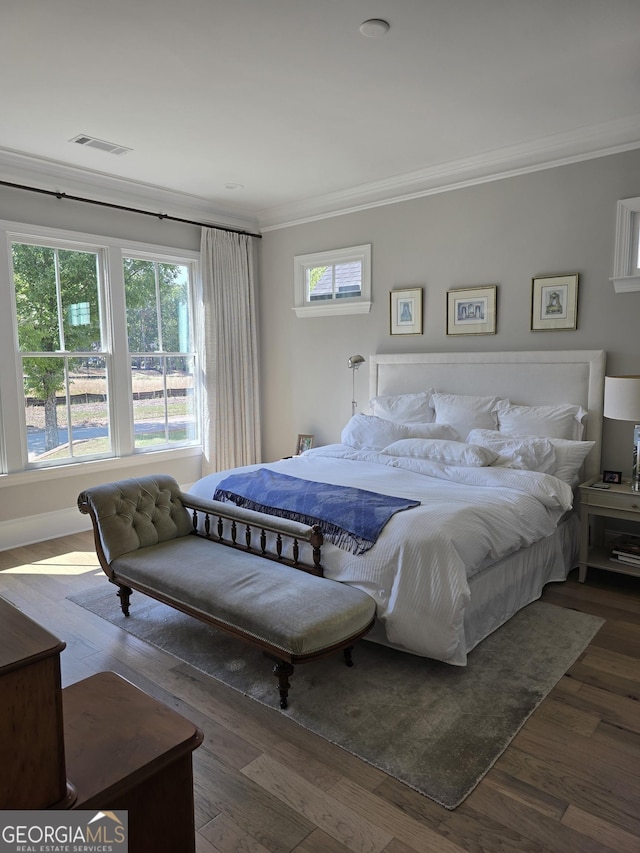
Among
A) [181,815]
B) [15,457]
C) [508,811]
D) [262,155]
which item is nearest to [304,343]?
[262,155]

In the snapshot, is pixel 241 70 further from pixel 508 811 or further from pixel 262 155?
pixel 508 811

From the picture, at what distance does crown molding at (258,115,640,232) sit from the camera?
3.77 meters

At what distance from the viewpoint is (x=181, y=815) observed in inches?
49.1

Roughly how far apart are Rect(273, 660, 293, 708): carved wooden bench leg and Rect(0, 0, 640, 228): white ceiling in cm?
273

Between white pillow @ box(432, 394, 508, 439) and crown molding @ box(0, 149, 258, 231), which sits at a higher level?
crown molding @ box(0, 149, 258, 231)

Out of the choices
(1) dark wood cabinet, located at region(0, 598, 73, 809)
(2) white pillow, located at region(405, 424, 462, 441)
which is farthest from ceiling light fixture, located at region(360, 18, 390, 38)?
(1) dark wood cabinet, located at region(0, 598, 73, 809)

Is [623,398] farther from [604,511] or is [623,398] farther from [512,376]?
[512,376]

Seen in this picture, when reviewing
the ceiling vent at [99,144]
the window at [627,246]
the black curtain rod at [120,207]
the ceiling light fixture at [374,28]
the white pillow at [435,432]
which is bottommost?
the white pillow at [435,432]

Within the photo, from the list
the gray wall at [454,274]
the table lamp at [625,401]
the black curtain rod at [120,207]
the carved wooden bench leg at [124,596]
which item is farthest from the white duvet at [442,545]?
the black curtain rod at [120,207]

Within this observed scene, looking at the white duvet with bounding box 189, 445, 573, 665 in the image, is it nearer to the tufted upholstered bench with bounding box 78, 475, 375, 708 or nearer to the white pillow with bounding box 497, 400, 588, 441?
the tufted upholstered bench with bounding box 78, 475, 375, 708

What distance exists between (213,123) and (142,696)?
339 centimetres

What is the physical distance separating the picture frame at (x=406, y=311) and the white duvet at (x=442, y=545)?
174 centimetres

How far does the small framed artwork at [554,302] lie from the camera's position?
4051 millimetres

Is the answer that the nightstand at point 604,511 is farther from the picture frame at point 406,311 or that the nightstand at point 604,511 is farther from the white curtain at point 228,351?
the white curtain at point 228,351
